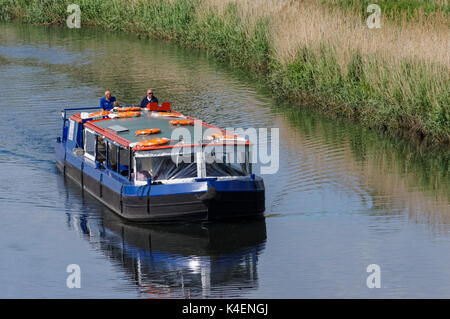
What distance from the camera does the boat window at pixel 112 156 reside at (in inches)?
982

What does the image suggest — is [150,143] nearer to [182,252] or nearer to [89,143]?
[182,252]

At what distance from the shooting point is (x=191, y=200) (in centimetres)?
2220

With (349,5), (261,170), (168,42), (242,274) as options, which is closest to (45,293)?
(242,274)

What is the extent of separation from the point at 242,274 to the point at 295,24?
20021 millimetres

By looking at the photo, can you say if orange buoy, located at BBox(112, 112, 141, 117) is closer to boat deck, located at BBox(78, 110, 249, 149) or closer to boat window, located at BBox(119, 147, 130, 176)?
boat deck, located at BBox(78, 110, 249, 149)

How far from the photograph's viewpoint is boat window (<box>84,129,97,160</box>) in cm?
2609

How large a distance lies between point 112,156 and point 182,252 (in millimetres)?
4740

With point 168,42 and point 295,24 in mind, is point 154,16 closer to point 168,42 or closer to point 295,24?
point 168,42

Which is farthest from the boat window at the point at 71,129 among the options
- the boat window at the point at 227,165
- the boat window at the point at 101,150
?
the boat window at the point at 227,165

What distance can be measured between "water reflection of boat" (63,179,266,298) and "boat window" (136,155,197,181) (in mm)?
1210

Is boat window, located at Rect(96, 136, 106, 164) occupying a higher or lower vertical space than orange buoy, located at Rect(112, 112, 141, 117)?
lower

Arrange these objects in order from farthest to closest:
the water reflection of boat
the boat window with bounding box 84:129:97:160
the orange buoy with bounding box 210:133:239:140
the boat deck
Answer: the boat window with bounding box 84:129:97:160
the boat deck
the orange buoy with bounding box 210:133:239:140
the water reflection of boat

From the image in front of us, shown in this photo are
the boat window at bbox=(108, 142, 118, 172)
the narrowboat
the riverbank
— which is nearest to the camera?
the narrowboat

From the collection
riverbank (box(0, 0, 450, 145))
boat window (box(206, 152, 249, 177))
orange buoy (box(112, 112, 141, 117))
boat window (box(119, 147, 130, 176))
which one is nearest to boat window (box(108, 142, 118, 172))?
boat window (box(119, 147, 130, 176))
